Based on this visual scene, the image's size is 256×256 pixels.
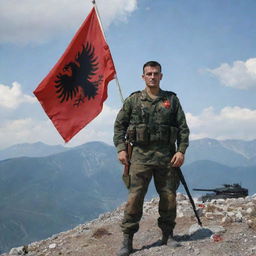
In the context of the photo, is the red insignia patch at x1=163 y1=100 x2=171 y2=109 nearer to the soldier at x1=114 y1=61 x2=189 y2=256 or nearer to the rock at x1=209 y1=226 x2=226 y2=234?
the soldier at x1=114 y1=61 x2=189 y2=256

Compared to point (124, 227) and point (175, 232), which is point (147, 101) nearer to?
point (124, 227)

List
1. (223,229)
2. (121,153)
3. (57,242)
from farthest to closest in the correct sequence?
1. (57,242)
2. (223,229)
3. (121,153)

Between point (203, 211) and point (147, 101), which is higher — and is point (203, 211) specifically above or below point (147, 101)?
below

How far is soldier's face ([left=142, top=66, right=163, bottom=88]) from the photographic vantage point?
23.8ft

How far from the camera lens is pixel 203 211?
442 inches

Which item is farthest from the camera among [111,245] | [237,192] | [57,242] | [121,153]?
[237,192]

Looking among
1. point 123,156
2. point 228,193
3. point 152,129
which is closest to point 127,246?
point 123,156

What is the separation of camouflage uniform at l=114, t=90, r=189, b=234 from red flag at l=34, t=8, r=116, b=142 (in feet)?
5.84

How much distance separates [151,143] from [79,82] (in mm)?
2939

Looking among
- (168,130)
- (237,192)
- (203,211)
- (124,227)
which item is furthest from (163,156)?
(237,192)

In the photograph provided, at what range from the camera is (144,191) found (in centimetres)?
745

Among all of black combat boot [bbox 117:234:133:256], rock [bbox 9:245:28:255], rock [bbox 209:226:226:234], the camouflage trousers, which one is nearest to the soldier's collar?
the camouflage trousers

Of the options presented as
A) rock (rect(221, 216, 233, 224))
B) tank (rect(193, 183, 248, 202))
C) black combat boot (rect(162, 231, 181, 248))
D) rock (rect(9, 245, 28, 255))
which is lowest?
tank (rect(193, 183, 248, 202))

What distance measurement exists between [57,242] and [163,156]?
501 cm
